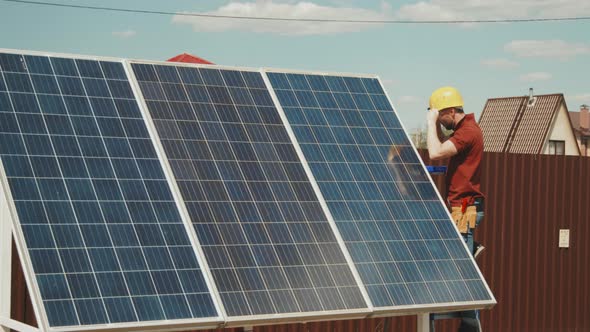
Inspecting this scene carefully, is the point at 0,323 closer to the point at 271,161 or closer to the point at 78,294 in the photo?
the point at 78,294

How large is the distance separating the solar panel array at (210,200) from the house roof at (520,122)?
49.5m

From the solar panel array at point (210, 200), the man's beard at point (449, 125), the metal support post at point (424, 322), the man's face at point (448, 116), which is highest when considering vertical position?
the man's face at point (448, 116)

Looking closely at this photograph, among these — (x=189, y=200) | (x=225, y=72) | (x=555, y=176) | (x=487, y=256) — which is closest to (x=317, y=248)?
(x=189, y=200)

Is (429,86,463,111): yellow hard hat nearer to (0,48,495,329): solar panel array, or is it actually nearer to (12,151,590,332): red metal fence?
(0,48,495,329): solar panel array

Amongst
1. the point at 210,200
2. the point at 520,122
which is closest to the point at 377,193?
the point at 210,200

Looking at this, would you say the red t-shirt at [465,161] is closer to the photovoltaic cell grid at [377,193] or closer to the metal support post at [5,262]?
the photovoltaic cell grid at [377,193]

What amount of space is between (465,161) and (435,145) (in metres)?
0.48

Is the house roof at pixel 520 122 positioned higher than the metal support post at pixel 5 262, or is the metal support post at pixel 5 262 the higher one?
the house roof at pixel 520 122

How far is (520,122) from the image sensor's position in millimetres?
60844

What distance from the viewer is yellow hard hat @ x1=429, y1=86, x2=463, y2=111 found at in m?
10.5

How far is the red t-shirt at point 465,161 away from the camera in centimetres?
1042

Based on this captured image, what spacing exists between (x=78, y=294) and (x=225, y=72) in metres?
3.35

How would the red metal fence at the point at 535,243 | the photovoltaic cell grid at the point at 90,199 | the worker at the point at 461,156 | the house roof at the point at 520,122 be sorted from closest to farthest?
the photovoltaic cell grid at the point at 90,199, the worker at the point at 461,156, the red metal fence at the point at 535,243, the house roof at the point at 520,122

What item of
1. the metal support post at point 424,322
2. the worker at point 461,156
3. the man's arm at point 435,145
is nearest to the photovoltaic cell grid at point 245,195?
the metal support post at point 424,322
